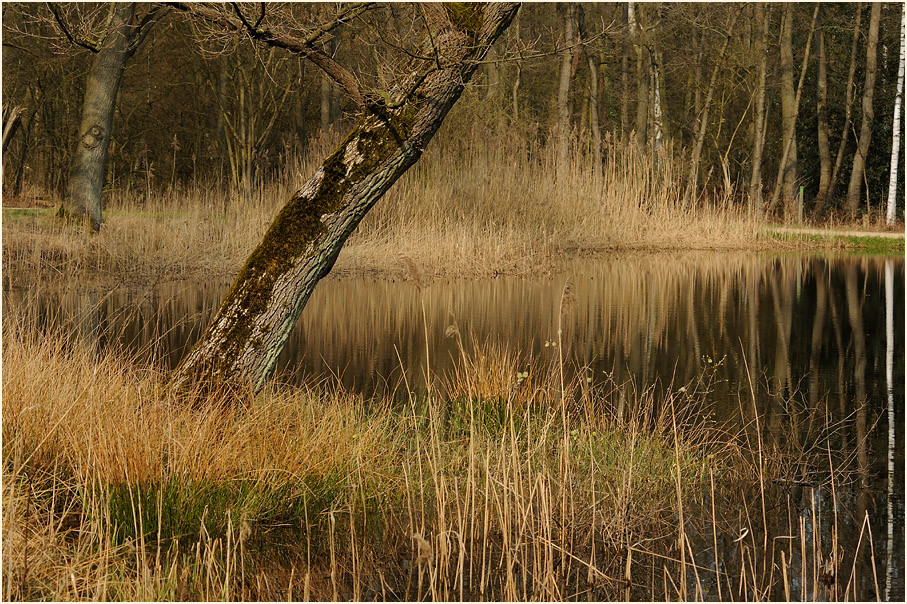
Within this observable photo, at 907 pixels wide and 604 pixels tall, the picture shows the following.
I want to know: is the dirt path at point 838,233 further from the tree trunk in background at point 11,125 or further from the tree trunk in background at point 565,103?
the tree trunk in background at point 11,125

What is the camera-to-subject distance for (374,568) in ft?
12.9

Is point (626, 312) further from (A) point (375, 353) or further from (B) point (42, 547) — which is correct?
(B) point (42, 547)

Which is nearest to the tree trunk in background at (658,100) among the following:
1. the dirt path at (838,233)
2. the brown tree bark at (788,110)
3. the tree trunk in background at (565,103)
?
the tree trunk in background at (565,103)

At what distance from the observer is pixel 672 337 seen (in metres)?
9.96

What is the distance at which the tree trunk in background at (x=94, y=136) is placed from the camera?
14.4 metres

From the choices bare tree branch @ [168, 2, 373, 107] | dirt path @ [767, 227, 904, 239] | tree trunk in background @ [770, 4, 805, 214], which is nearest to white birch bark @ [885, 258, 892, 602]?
bare tree branch @ [168, 2, 373, 107]

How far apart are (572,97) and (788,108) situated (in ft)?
25.1

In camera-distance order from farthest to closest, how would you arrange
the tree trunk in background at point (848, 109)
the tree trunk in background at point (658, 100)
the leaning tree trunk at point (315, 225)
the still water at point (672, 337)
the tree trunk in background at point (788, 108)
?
the tree trunk in background at point (848, 109) < the tree trunk in background at point (658, 100) < the tree trunk in background at point (788, 108) < the still water at point (672, 337) < the leaning tree trunk at point (315, 225)

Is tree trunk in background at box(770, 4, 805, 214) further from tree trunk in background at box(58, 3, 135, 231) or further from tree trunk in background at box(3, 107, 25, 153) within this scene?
tree trunk in background at box(3, 107, 25, 153)

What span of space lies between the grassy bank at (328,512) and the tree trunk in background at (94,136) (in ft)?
32.5

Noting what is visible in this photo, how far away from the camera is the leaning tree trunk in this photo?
5.07 m

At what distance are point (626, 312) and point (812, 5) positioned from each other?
17.8 m

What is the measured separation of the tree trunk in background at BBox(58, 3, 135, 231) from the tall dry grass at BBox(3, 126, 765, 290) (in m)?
0.40

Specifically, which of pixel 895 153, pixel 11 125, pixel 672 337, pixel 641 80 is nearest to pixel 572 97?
pixel 641 80
